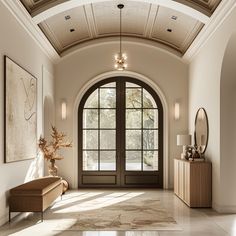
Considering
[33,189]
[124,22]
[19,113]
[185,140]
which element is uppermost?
[124,22]

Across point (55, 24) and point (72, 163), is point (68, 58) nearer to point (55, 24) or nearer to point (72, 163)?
point (55, 24)

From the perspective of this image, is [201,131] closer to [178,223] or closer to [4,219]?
[178,223]

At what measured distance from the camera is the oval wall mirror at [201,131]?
29.9 feet

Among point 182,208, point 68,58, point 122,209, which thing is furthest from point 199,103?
point 68,58

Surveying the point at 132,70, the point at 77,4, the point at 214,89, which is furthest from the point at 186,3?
the point at 132,70

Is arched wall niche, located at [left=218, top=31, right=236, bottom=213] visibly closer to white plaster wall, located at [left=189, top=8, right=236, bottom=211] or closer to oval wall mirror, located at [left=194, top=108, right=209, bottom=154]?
white plaster wall, located at [left=189, top=8, right=236, bottom=211]

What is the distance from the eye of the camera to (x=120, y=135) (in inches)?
465

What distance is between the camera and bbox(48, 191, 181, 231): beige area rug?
6.51 metres

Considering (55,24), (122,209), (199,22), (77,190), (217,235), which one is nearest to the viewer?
(217,235)

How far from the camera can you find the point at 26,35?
27.1 feet

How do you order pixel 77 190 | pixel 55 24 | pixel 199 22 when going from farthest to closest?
pixel 77 190, pixel 55 24, pixel 199 22

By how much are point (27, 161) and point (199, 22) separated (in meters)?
5.05

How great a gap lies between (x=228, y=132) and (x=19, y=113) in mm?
4281

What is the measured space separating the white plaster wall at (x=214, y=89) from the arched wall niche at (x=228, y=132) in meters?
0.05
